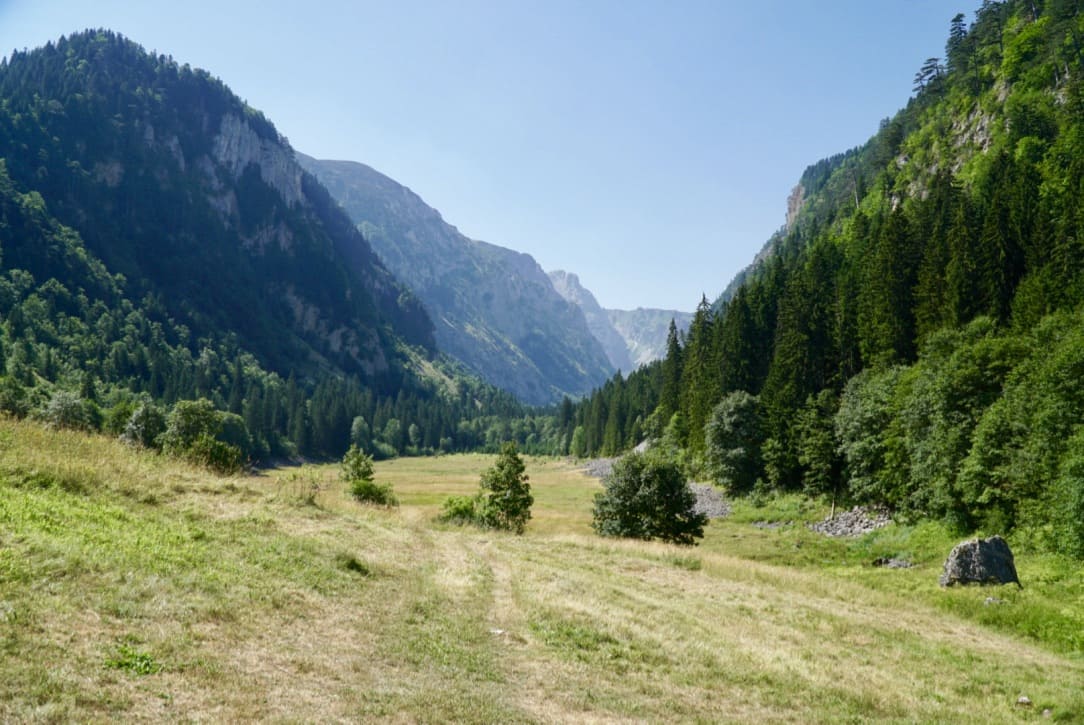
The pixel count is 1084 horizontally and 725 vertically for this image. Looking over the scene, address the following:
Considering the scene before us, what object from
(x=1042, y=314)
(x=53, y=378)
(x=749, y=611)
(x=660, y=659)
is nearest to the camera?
(x=660, y=659)

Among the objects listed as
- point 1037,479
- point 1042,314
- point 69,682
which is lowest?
point 69,682

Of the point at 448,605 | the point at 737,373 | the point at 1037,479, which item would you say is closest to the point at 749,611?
the point at 448,605

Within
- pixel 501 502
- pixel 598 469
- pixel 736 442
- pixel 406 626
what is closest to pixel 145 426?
pixel 501 502

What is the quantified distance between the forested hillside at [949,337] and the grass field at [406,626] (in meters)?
11.1

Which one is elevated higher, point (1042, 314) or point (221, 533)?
point (1042, 314)

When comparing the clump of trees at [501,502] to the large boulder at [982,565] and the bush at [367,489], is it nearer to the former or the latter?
the bush at [367,489]

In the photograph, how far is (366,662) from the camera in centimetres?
1078

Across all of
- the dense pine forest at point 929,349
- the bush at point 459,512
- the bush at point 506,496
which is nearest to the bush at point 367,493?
the bush at point 459,512

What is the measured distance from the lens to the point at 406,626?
1370 cm

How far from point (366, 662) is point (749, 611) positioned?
16.0m

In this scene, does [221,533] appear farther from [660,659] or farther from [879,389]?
[879,389]

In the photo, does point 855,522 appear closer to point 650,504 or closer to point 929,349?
point 929,349

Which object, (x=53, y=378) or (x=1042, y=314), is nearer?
(x=1042, y=314)

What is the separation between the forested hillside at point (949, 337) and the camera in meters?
37.3
